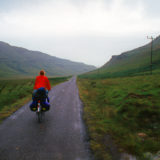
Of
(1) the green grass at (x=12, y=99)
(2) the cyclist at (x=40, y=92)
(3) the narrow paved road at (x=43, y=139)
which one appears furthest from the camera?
(1) the green grass at (x=12, y=99)

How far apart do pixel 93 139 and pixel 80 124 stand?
188 centimetres

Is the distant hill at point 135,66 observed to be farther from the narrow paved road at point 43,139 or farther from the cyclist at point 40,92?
the narrow paved road at point 43,139

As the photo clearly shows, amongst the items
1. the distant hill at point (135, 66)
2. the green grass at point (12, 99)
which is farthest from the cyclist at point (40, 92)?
the distant hill at point (135, 66)

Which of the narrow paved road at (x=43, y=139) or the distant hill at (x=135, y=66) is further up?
the distant hill at (x=135, y=66)

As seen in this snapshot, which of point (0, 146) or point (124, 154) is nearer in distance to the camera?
point (124, 154)

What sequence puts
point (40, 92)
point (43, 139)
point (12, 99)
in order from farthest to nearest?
point (12, 99) < point (40, 92) < point (43, 139)

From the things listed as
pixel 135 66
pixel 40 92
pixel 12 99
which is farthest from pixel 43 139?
pixel 135 66

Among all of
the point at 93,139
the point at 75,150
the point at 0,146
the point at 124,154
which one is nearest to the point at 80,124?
the point at 93,139

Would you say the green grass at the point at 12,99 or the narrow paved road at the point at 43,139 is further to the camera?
the green grass at the point at 12,99

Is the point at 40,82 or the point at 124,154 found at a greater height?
the point at 40,82

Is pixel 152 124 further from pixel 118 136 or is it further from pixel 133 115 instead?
pixel 118 136

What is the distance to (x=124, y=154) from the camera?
15.7ft

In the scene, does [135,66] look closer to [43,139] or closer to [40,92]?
[40,92]

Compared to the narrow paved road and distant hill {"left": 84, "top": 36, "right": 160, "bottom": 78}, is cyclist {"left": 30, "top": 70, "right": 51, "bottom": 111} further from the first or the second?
distant hill {"left": 84, "top": 36, "right": 160, "bottom": 78}
